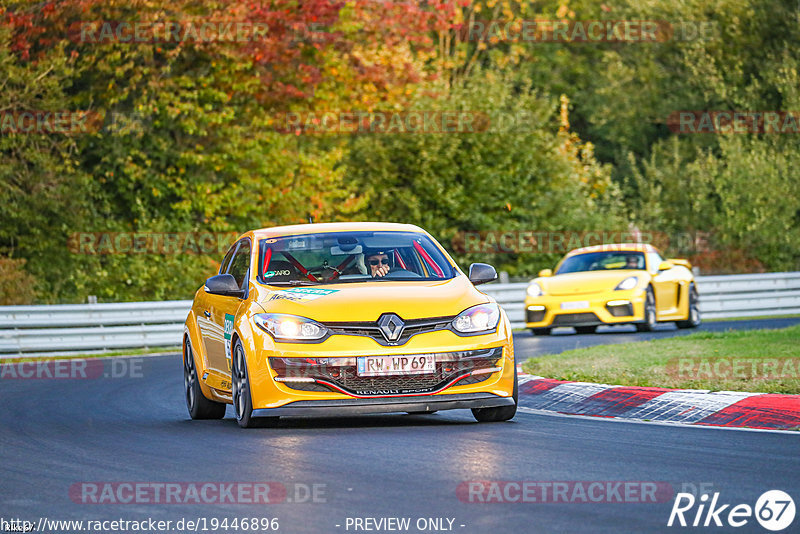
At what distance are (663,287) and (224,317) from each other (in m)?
14.2

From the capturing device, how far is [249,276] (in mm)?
11891

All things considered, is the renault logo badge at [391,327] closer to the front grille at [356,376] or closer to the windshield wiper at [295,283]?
the front grille at [356,376]

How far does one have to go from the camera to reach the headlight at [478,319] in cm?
1090

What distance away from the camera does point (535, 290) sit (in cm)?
2464

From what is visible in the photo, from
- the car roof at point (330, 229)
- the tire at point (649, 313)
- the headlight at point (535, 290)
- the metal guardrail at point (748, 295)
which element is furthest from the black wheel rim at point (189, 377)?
the metal guardrail at point (748, 295)

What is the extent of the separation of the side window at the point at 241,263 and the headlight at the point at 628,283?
39.0 feet

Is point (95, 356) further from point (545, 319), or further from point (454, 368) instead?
point (454, 368)

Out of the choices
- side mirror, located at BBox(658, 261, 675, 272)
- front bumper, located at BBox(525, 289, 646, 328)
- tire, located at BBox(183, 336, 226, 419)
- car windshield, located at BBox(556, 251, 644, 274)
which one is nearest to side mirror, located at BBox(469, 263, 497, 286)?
tire, located at BBox(183, 336, 226, 419)

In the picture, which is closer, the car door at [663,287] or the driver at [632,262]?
the car door at [663,287]

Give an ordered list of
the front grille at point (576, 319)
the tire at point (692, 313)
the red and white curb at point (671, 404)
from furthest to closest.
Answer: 1. the tire at point (692, 313)
2. the front grille at point (576, 319)
3. the red and white curb at point (671, 404)

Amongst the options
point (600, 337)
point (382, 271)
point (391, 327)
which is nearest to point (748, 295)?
point (600, 337)

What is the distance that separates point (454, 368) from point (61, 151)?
20.7m

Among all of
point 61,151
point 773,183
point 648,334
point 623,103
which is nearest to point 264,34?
point 61,151

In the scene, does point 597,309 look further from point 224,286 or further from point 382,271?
point 224,286
